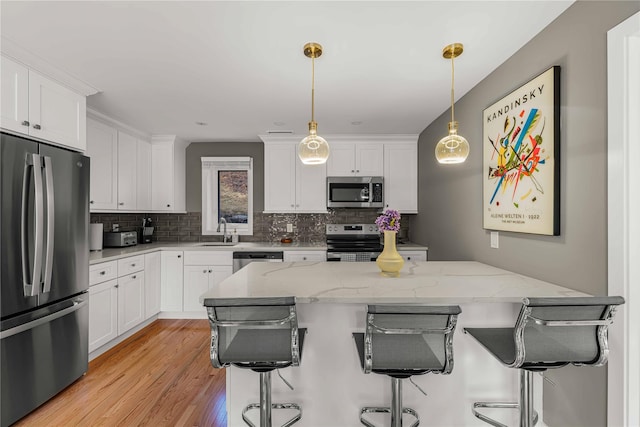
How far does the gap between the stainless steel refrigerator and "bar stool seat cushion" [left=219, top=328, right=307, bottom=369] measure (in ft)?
5.08

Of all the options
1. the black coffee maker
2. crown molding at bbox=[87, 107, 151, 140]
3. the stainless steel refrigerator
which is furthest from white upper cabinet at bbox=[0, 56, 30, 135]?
the black coffee maker

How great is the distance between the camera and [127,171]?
3.85 meters

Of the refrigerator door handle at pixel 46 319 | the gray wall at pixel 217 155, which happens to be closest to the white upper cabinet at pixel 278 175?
the gray wall at pixel 217 155

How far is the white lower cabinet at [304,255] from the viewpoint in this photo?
13.0ft

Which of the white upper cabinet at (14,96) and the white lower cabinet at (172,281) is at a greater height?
the white upper cabinet at (14,96)

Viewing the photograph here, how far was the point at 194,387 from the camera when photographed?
2449 millimetres

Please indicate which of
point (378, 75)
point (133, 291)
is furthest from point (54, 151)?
Result: point (378, 75)

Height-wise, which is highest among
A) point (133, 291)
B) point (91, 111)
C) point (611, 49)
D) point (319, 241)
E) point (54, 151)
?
point (91, 111)

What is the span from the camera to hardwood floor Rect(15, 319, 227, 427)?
2.08 meters

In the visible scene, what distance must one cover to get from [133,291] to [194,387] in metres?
1.51

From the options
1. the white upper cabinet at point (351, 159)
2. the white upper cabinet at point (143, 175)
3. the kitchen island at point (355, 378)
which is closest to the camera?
the kitchen island at point (355, 378)

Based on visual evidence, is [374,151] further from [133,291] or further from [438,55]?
[133,291]

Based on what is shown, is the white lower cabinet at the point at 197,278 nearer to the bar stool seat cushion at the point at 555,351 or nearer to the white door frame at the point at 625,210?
the bar stool seat cushion at the point at 555,351

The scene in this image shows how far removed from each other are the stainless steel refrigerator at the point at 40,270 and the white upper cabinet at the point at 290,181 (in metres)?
2.13
